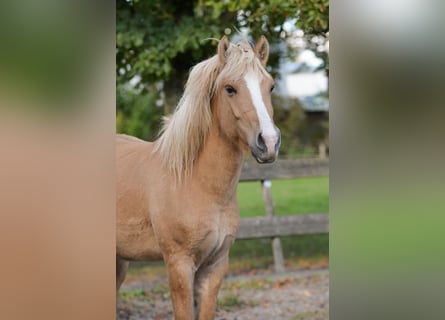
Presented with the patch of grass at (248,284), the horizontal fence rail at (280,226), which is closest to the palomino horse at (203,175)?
the patch of grass at (248,284)

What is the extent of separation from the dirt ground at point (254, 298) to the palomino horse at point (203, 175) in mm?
1930

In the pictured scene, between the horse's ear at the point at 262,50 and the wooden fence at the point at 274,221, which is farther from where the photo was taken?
the wooden fence at the point at 274,221

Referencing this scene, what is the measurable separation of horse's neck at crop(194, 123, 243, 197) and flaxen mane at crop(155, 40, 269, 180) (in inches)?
1.8

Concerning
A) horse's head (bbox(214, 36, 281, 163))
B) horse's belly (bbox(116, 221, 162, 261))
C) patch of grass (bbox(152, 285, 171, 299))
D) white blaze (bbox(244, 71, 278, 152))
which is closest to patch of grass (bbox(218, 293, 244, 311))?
patch of grass (bbox(152, 285, 171, 299))

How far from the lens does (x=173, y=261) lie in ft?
9.34

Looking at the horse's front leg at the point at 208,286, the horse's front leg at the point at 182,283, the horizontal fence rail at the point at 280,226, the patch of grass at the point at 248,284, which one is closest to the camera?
the horse's front leg at the point at 182,283

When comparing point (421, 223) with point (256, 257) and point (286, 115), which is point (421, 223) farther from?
point (286, 115)

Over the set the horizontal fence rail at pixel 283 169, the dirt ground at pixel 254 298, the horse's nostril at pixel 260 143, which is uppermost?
the horse's nostril at pixel 260 143

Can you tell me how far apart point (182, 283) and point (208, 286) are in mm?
175

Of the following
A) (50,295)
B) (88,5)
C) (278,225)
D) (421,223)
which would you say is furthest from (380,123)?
(278,225)

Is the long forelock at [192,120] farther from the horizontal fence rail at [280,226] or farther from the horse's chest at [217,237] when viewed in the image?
the horizontal fence rail at [280,226]

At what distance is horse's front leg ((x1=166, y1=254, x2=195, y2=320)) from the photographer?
2.80m

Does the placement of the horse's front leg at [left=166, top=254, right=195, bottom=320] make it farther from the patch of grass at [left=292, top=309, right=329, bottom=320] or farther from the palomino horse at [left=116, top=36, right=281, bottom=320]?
the patch of grass at [left=292, top=309, right=329, bottom=320]

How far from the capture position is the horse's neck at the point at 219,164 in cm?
287
